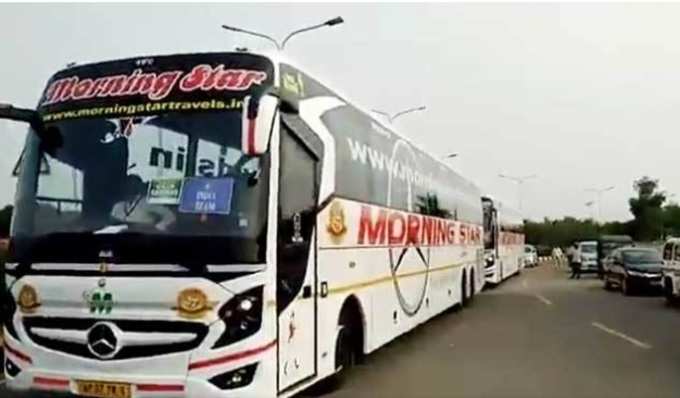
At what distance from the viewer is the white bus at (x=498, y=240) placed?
34.2 m

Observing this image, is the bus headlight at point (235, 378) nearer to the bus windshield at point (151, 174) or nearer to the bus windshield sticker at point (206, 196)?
the bus windshield at point (151, 174)

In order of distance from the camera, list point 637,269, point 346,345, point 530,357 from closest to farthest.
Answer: point 346,345
point 530,357
point 637,269

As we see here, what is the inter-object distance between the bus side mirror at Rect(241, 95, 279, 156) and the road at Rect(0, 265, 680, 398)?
4420 millimetres

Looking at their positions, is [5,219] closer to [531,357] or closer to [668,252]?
[531,357]

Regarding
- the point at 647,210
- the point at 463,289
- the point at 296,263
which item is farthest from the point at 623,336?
the point at 647,210

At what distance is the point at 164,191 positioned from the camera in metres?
7.70

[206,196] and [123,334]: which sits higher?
[206,196]

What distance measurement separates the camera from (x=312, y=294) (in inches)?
355

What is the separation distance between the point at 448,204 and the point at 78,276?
44.7 feet

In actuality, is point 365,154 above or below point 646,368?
above

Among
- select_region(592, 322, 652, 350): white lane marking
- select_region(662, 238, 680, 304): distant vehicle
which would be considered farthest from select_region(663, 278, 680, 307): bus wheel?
select_region(592, 322, 652, 350): white lane marking

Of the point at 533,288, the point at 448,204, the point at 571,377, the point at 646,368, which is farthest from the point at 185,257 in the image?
the point at 533,288

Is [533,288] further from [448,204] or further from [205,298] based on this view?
[205,298]

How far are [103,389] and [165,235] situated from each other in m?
1.35
